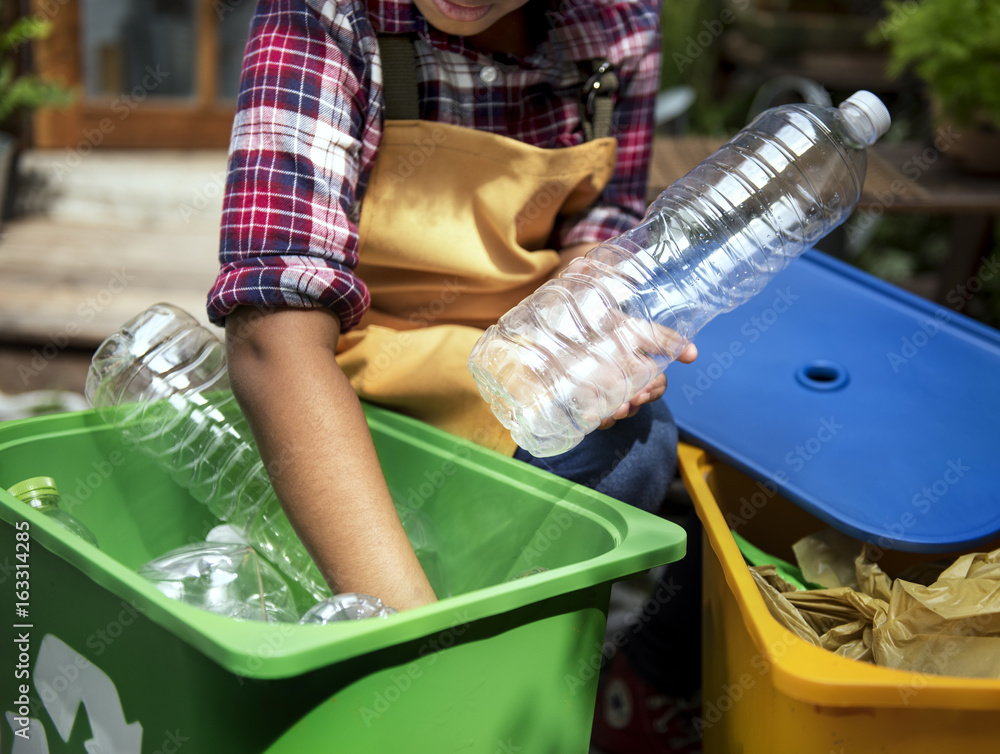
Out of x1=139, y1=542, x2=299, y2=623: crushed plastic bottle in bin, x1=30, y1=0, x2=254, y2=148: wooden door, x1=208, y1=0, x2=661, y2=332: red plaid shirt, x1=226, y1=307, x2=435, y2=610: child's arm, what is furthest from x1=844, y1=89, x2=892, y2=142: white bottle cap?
x1=30, y1=0, x2=254, y2=148: wooden door

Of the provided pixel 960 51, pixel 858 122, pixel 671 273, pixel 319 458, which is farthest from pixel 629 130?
pixel 960 51

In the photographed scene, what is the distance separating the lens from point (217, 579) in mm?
1149

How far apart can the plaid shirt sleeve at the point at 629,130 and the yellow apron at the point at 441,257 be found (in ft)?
0.42

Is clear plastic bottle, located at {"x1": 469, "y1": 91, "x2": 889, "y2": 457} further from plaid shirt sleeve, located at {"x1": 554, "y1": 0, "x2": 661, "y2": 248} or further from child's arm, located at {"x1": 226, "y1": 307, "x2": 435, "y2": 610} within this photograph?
child's arm, located at {"x1": 226, "y1": 307, "x2": 435, "y2": 610}

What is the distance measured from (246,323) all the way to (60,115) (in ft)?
11.4

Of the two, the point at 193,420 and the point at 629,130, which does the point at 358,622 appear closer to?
the point at 193,420

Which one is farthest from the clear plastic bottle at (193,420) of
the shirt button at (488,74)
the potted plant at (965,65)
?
the potted plant at (965,65)

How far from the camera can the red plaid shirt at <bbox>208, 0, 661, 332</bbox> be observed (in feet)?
3.52

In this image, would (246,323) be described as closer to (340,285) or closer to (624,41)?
(340,285)

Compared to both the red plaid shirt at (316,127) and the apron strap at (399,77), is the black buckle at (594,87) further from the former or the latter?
the red plaid shirt at (316,127)

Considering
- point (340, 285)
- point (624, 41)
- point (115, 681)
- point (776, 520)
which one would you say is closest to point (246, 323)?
point (340, 285)

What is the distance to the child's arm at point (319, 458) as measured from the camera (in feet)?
3.46

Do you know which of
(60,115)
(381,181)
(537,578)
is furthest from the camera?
(60,115)

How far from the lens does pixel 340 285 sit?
43.3 inches
